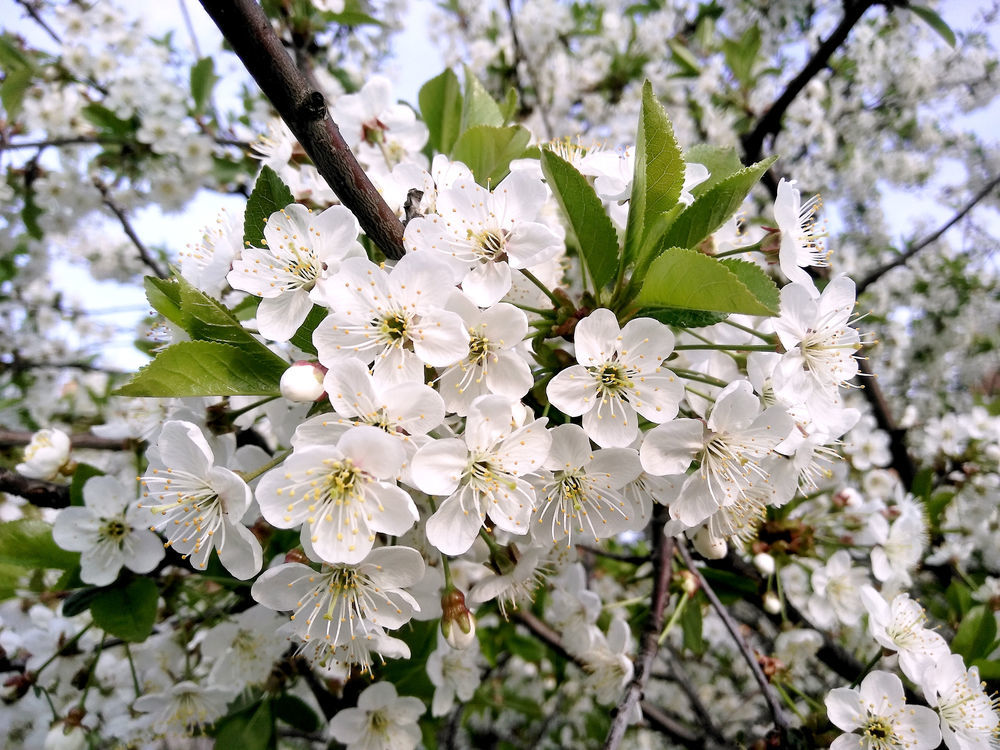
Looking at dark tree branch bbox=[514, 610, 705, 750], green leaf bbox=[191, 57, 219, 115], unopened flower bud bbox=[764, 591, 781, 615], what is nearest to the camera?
unopened flower bud bbox=[764, 591, 781, 615]

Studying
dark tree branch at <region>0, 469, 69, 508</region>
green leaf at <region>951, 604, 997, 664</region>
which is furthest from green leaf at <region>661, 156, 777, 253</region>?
dark tree branch at <region>0, 469, 69, 508</region>

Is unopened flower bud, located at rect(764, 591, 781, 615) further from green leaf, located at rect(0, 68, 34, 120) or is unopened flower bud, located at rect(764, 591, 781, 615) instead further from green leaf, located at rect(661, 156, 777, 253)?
green leaf, located at rect(0, 68, 34, 120)

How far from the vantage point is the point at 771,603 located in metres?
1.90

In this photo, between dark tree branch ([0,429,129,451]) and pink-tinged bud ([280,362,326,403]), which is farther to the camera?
dark tree branch ([0,429,129,451])

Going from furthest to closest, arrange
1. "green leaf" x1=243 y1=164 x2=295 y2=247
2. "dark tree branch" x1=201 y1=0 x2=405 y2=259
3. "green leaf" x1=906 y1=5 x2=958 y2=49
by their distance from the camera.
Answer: "green leaf" x1=906 y1=5 x2=958 y2=49
"green leaf" x1=243 y1=164 x2=295 y2=247
"dark tree branch" x1=201 y1=0 x2=405 y2=259

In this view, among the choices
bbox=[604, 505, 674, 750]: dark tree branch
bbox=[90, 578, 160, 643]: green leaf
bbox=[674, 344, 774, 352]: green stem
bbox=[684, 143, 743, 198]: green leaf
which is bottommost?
bbox=[90, 578, 160, 643]: green leaf

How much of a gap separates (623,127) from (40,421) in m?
4.78

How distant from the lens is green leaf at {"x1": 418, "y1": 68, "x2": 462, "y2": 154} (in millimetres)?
1764

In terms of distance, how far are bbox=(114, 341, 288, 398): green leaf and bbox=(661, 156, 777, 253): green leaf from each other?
0.81 metres

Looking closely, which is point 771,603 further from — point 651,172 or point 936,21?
point 936,21

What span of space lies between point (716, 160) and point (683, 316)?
0.50 m

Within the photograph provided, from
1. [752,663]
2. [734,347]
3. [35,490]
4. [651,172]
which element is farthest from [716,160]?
[35,490]

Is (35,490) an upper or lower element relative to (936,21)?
lower

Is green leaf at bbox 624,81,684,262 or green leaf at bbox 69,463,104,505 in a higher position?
green leaf at bbox 624,81,684,262
